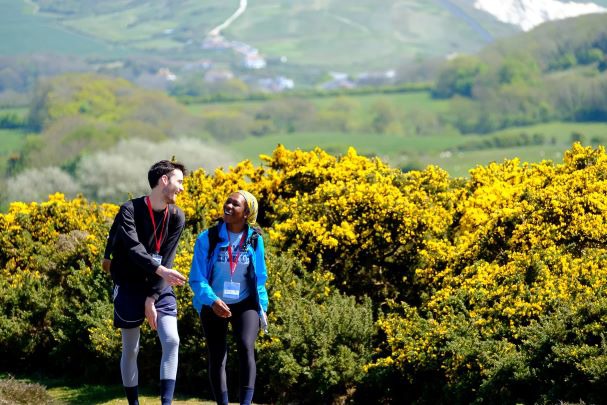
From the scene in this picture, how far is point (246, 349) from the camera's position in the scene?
32.1ft

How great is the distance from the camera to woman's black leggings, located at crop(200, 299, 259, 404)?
9.78 meters

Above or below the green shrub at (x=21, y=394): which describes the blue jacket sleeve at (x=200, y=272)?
above

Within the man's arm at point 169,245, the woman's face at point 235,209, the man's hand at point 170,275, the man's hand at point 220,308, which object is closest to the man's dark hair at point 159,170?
the man's arm at point 169,245

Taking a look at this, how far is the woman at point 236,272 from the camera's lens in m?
9.72

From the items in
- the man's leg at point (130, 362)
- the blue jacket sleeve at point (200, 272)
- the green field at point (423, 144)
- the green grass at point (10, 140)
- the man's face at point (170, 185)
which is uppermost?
the man's face at point (170, 185)

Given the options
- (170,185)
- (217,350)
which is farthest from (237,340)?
(170,185)

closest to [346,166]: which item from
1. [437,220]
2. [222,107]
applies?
[437,220]

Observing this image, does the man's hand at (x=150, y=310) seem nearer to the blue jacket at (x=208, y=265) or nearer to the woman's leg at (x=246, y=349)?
the blue jacket at (x=208, y=265)

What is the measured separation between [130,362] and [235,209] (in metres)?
1.70

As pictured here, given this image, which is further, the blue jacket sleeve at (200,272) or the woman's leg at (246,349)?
the woman's leg at (246,349)

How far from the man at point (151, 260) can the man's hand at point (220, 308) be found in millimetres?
392

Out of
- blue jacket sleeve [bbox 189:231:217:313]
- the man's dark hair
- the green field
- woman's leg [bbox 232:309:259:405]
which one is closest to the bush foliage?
woman's leg [bbox 232:309:259:405]

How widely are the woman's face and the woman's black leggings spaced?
726 mm

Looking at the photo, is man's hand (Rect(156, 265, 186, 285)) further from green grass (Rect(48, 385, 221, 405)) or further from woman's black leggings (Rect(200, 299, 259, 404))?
green grass (Rect(48, 385, 221, 405))
